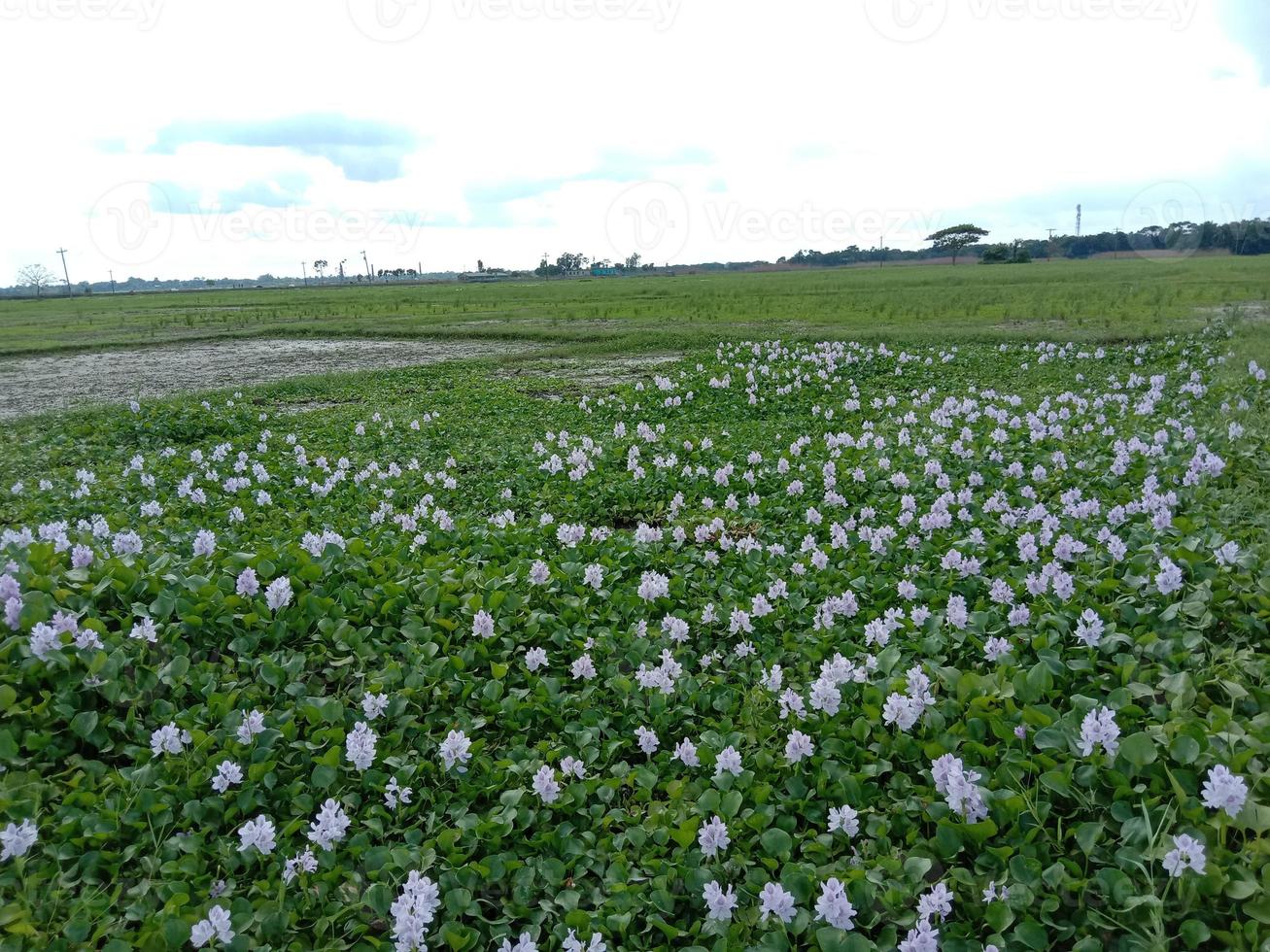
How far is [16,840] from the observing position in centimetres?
262

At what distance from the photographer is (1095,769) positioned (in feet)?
9.11

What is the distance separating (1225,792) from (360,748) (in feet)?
9.41

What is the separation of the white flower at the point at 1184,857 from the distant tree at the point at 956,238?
9780 cm

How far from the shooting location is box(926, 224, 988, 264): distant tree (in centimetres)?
9244

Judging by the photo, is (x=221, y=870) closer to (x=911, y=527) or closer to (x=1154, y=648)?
Answer: (x=1154, y=648)

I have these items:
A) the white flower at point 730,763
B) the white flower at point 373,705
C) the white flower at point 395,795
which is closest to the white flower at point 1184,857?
the white flower at point 730,763

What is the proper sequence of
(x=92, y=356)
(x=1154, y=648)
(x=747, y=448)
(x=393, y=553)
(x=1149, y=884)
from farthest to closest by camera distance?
(x=92, y=356) → (x=747, y=448) → (x=393, y=553) → (x=1154, y=648) → (x=1149, y=884)

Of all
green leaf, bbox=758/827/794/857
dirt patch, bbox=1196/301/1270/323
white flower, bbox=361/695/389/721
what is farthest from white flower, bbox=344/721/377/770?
dirt patch, bbox=1196/301/1270/323

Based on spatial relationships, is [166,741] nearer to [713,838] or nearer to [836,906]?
[713,838]

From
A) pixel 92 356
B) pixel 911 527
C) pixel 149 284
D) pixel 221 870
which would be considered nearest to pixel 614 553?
pixel 911 527

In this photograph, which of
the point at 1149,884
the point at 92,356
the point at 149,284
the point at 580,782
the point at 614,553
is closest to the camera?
the point at 1149,884

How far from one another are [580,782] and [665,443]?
5310mm

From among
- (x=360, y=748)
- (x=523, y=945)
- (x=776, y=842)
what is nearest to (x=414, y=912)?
(x=523, y=945)

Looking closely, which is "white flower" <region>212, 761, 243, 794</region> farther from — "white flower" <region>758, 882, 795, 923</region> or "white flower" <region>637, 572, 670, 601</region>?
"white flower" <region>637, 572, 670, 601</region>
